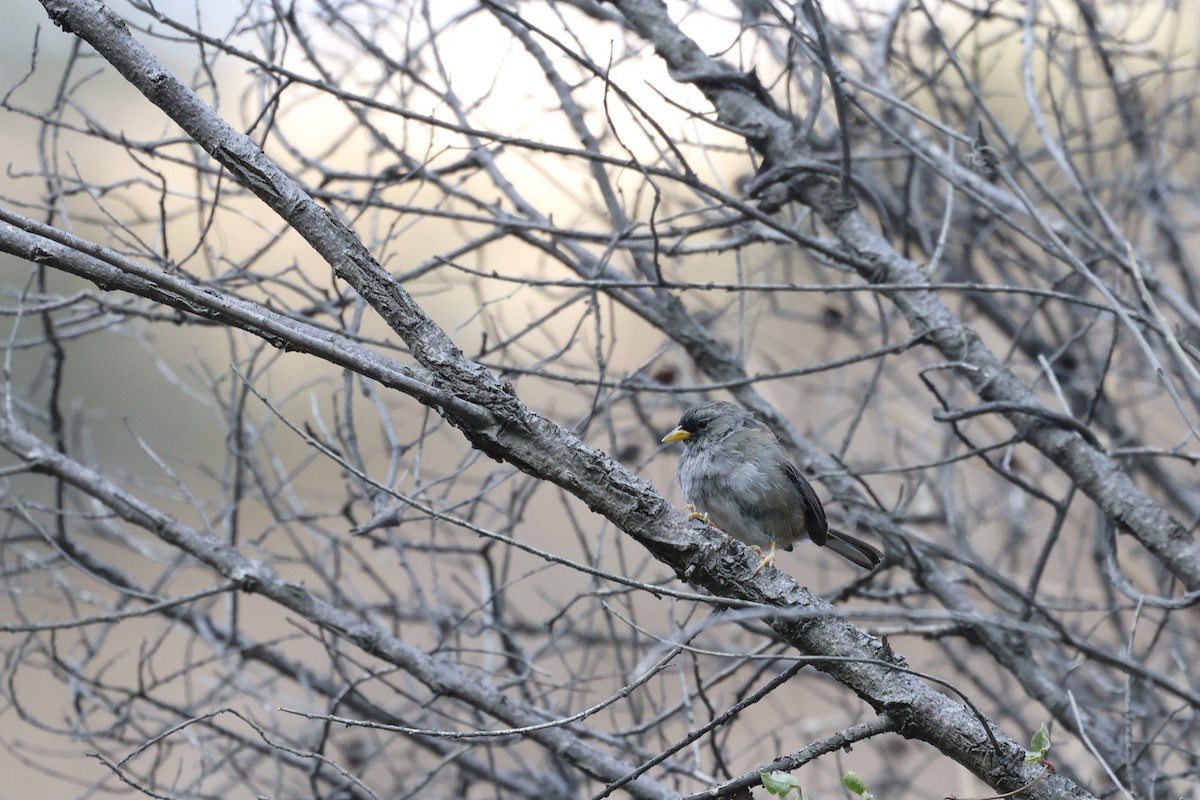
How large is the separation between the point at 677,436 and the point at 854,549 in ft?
2.77

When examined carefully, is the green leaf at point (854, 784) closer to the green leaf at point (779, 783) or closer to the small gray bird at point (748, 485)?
the green leaf at point (779, 783)

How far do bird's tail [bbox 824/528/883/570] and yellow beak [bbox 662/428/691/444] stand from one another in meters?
0.72

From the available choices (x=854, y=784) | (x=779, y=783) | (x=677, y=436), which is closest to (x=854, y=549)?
(x=677, y=436)

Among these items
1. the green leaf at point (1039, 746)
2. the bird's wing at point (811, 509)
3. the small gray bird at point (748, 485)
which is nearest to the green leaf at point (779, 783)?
the green leaf at point (1039, 746)

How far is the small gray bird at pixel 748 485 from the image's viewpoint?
4.02 meters

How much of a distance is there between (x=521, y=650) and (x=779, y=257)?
2936 millimetres

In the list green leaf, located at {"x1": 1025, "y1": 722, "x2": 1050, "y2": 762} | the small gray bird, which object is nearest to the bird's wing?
the small gray bird

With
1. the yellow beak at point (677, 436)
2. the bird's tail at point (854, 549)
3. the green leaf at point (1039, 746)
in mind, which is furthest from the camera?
the yellow beak at point (677, 436)

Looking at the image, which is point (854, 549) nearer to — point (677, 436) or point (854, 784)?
point (677, 436)

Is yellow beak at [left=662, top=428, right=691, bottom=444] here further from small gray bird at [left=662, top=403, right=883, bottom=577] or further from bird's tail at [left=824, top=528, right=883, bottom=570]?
bird's tail at [left=824, top=528, right=883, bottom=570]

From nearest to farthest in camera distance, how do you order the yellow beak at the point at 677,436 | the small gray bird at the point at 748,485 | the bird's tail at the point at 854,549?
the bird's tail at the point at 854,549, the small gray bird at the point at 748,485, the yellow beak at the point at 677,436

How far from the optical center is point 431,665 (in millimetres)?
3557

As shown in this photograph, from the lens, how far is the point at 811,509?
3980 millimetres

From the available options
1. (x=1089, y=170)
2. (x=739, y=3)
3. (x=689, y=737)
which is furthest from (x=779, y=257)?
(x=689, y=737)
